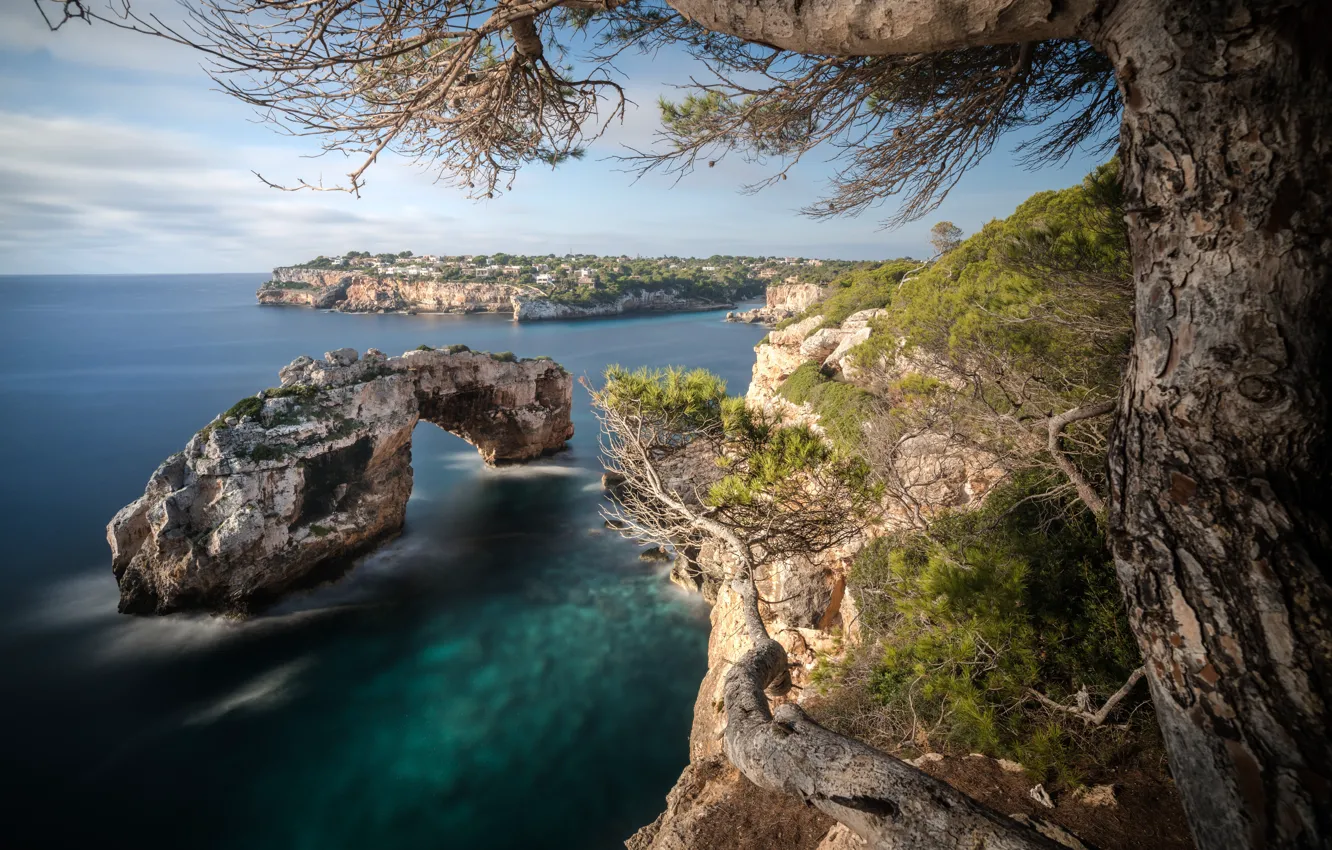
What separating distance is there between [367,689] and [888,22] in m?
12.8

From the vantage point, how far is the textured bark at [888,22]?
1244mm

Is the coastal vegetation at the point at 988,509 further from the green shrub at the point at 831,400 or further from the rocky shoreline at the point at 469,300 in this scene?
the rocky shoreline at the point at 469,300

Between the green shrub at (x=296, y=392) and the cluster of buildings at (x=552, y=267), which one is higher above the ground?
the cluster of buildings at (x=552, y=267)

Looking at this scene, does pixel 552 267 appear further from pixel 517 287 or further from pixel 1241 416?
pixel 1241 416

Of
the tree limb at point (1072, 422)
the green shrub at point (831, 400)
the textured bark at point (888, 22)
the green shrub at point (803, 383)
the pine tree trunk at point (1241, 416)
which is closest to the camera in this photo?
the pine tree trunk at point (1241, 416)

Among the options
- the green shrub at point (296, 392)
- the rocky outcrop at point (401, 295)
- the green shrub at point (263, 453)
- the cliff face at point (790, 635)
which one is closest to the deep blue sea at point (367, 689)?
the cliff face at point (790, 635)

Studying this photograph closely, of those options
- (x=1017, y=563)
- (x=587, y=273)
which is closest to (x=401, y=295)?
(x=587, y=273)

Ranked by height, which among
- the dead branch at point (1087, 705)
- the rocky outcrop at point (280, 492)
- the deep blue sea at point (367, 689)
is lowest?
the deep blue sea at point (367, 689)

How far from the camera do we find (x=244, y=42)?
84.0 inches

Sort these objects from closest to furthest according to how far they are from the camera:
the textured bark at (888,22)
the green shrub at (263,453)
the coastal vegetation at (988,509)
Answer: the textured bark at (888,22) < the coastal vegetation at (988,509) < the green shrub at (263,453)

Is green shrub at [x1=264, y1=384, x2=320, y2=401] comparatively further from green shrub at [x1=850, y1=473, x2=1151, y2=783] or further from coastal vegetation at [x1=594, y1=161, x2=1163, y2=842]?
green shrub at [x1=850, y1=473, x2=1151, y2=783]

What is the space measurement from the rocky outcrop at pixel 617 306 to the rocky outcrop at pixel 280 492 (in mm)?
36898

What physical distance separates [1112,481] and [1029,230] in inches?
168

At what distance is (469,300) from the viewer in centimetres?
5556
